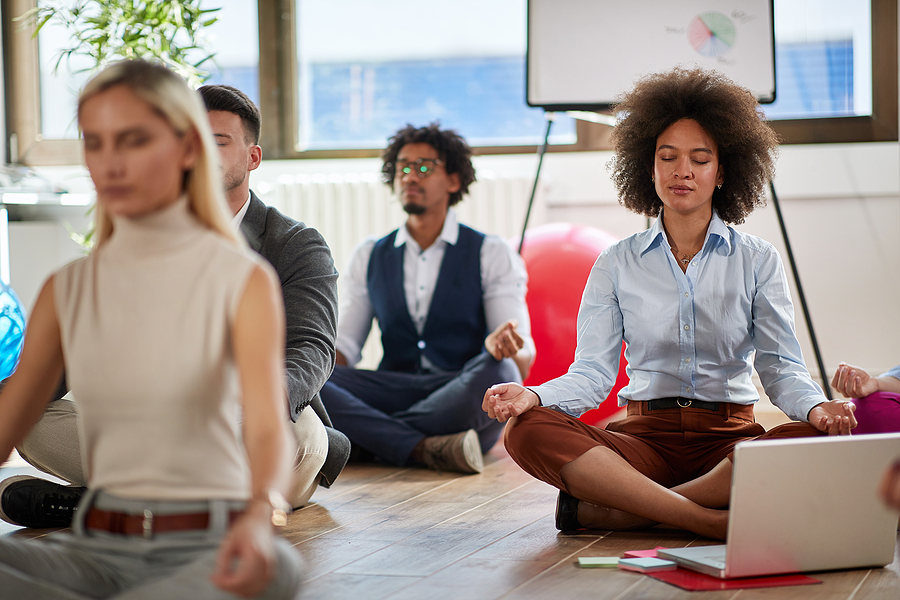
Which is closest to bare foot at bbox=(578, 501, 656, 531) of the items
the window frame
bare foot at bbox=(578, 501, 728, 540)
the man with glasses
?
bare foot at bbox=(578, 501, 728, 540)

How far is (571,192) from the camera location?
3.88 metres

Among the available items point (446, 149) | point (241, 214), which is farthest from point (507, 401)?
point (446, 149)

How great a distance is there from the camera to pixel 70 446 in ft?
6.70

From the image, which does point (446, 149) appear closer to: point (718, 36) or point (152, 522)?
point (718, 36)

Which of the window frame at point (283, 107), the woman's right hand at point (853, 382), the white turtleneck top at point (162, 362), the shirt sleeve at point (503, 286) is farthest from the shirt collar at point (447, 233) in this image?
the white turtleneck top at point (162, 362)

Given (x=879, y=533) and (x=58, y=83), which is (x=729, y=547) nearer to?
(x=879, y=533)

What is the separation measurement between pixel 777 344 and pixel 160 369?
54.4 inches

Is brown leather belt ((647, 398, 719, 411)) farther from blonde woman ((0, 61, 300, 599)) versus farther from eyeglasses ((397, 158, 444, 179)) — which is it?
eyeglasses ((397, 158, 444, 179))

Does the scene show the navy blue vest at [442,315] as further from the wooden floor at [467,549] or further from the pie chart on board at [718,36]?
the pie chart on board at [718,36]

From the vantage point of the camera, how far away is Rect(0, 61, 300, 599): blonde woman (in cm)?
98

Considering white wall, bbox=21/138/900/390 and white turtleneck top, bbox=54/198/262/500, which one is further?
white wall, bbox=21/138/900/390

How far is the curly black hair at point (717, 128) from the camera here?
6.91 feet

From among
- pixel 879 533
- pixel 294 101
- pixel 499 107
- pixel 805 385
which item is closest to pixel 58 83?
pixel 294 101

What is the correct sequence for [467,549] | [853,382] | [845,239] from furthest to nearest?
[845,239] < [853,382] < [467,549]
